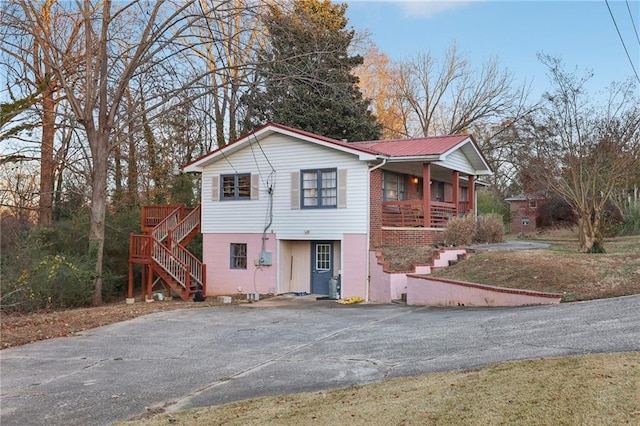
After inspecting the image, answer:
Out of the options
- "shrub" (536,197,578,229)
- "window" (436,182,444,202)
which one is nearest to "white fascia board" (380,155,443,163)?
"window" (436,182,444,202)

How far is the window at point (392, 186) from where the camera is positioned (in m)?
21.6

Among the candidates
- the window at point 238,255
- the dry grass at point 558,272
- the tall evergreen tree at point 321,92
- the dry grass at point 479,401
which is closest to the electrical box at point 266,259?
the window at point 238,255

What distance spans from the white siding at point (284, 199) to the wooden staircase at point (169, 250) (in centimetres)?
98

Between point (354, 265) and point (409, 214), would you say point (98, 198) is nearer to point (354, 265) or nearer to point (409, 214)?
point (354, 265)

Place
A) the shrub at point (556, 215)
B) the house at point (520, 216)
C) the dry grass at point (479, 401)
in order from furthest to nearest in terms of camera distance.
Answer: the house at point (520, 216), the shrub at point (556, 215), the dry grass at point (479, 401)

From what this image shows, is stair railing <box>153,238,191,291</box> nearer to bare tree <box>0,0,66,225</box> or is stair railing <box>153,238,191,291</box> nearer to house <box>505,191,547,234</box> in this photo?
bare tree <box>0,0,66,225</box>

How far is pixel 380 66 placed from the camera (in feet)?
129

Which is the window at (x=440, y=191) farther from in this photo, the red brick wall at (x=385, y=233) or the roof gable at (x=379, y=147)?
the red brick wall at (x=385, y=233)

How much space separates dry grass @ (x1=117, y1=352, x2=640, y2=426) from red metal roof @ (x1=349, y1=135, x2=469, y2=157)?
13662 millimetres

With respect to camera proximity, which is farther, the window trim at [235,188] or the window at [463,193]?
the window at [463,193]

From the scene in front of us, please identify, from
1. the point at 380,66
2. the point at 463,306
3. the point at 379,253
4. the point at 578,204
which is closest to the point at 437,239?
the point at 379,253

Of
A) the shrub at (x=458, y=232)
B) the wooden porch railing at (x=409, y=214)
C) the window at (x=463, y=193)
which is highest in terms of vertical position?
the window at (x=463, y=193)

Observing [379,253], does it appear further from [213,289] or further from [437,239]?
[213,289]

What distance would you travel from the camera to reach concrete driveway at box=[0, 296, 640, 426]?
7066 mm
